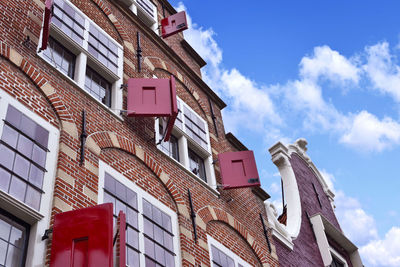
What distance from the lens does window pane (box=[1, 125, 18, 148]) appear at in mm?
6285

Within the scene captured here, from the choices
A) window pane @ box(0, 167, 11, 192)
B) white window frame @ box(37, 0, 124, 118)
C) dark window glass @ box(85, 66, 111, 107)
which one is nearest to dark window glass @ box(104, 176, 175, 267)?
window pane @ box(0, 167, 11, 192)

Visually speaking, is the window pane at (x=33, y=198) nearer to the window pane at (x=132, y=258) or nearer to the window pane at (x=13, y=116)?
the window pane at (x=13, y=116)

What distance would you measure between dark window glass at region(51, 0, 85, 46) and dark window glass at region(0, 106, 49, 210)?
272 cm

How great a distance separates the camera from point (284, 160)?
14.2 meters

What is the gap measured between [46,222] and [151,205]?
2.23m

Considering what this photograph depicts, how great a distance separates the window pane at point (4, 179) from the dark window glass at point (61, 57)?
2.82 m

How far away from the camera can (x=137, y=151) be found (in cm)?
853

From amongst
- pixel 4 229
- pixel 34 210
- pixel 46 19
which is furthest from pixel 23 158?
pixel 46 19

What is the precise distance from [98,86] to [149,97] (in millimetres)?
891

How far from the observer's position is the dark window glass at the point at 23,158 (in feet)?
19.6

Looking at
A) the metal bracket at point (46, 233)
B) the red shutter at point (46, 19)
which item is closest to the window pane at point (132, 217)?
the metal bracket at point (46, 233)

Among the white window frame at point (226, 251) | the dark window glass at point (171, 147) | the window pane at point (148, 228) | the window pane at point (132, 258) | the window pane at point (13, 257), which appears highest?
the dark window glass at point (171, 147)

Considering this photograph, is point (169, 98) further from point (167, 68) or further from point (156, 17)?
point (156, 17)

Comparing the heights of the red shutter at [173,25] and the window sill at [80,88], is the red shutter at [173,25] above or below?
above
